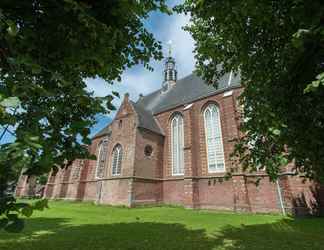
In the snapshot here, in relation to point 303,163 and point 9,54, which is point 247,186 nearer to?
point 303,163

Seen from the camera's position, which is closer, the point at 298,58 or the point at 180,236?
the point at 298,58

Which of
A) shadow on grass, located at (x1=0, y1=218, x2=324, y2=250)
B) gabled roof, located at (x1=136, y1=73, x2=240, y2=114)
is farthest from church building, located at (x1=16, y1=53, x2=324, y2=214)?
shadow on grass, located at (x1=0, y1=218, x2=324, y2=250)

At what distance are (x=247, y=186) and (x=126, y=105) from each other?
13338 mm

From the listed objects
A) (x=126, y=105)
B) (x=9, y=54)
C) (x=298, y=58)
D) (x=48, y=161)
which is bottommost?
(x=48, y=161)

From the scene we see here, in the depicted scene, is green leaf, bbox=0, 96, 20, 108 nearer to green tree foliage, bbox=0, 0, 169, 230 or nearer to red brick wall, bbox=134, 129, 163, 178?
green tree foliage, bbox=0, 0, 169, 230

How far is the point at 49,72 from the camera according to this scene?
2.33m

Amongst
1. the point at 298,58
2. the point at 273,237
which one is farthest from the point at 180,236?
the point at 298,58

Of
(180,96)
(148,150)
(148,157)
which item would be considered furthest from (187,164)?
(180,96)

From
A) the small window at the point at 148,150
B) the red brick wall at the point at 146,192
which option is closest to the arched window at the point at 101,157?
the small window at the point at 148,150

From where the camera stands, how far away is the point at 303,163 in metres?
5.44

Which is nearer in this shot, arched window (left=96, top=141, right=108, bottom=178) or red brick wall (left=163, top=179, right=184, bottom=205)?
red brick wall (left=163, top=179, right=184, bottom=205)

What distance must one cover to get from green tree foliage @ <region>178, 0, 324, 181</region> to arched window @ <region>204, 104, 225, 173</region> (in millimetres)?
11969

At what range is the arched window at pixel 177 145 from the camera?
19906mm

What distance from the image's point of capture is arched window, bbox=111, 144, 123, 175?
2030cm
